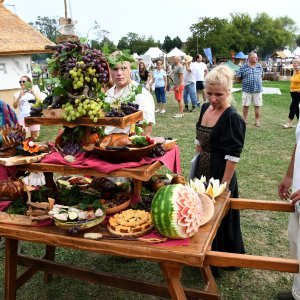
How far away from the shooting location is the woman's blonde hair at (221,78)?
2754mm

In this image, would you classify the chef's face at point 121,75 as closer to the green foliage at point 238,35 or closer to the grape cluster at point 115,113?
the grape cluster at point 115,113

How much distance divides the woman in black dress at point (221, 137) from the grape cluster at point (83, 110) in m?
1.03

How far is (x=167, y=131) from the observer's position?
957 centimetres

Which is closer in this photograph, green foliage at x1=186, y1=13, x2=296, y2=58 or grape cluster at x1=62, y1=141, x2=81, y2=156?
grape cluster at x1=62, y1=141, x2=81, y2=156

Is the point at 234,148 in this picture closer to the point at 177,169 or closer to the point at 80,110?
the point at 177,169

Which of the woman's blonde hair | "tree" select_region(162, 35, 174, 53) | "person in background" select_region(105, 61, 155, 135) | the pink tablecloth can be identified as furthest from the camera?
"tree" select_region(162, 35, 174, 53)

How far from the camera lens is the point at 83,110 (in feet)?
7.19

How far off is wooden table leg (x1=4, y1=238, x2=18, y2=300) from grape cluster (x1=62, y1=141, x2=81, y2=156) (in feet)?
2.71

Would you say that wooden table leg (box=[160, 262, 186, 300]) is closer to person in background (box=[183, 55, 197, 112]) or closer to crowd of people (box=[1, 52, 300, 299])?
crowd of people (box=[1, 52, 300, 299])

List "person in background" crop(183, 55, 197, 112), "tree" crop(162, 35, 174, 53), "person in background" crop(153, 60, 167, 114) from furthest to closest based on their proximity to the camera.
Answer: "tree" crop(162, 35, 174, 53)
"person in background" crop(153, 60, 167, 114)
"person in background" crop(183, 55, 197, 112)

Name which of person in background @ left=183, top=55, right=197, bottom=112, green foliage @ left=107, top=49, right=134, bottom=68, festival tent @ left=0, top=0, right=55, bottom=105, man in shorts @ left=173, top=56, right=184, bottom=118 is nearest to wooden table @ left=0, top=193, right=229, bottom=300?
green foliage @ left=107, top=49, right=134, bottom=68

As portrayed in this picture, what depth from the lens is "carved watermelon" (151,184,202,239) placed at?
186cm

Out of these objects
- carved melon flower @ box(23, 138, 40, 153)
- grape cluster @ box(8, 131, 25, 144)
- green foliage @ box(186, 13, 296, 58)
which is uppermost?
green foliage @ box(186, 13, 296, 58)

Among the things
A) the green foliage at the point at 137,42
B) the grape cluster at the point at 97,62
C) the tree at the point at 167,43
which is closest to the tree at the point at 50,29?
the grape cluster at the point at 97,62
